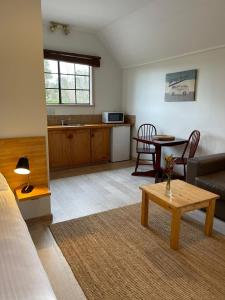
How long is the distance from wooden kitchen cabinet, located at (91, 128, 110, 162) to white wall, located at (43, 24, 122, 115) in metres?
0.62

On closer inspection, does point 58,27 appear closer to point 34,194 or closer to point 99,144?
point 99,144

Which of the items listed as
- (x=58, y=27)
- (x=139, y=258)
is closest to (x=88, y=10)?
(x=58, y=27)

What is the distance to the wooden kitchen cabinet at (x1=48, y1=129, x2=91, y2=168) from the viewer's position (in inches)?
172

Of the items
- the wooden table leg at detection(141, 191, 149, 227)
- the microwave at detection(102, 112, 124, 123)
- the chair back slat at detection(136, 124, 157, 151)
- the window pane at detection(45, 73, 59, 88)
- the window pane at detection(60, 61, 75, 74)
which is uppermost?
the window pane at detection(60, 61, 75, 74)

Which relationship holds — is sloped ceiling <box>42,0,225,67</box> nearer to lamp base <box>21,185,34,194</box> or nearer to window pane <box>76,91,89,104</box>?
window pane <box>76,91,89,104</box>

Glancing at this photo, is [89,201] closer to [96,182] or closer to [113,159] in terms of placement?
[96,182]

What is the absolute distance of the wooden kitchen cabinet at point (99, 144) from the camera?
15.8 ft

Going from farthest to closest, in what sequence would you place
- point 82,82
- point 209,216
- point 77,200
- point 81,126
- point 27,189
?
point 82,82
point 81,126
point 77,200
point 27,189
point 209,216

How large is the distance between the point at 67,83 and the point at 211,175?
3.42 metres

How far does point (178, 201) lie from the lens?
2.12 meters

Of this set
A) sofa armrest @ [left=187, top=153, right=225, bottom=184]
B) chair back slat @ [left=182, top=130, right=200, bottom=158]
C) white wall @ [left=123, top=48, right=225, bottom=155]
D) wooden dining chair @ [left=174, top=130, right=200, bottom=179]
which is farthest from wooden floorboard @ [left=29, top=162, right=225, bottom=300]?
white wall @ [left=123, top=48, right=225, bottom=155]

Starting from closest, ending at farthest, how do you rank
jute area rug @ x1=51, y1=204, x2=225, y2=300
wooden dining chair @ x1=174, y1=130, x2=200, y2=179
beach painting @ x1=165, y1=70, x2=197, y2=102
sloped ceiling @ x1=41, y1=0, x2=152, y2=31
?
jute area rug @ x1=51, y1=204, x2=225, y2=300
sloped ceiling @ x1=41, y1=0, x2=152, y2=31
wooden dining chair @ x1=174, y1=130, x2=200, y2=179
beach painting @ x1=165, y1=70, x2=197, y2=102

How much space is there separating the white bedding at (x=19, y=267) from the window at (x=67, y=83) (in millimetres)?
3692

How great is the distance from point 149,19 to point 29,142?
279cm
